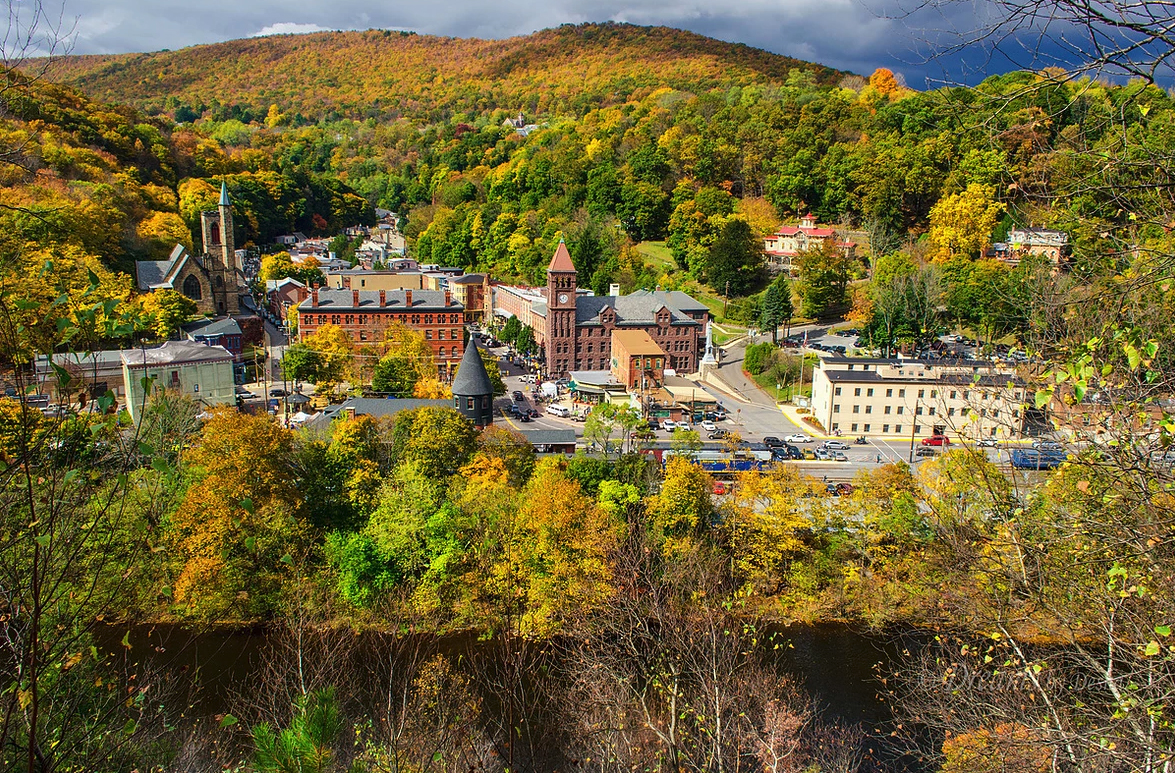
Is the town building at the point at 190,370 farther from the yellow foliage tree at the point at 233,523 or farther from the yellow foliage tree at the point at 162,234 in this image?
the yellow foliage tree at the point at 162,234

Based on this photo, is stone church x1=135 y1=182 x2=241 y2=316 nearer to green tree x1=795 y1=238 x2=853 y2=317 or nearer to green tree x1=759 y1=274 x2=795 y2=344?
green tree x1=759 y1=274 x2=795 y2=344

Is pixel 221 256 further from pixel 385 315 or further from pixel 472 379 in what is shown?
pixel 472 379

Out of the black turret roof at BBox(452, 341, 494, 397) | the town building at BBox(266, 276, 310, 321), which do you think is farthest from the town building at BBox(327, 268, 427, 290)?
the black turret roof at BBox(452, 341, 494, 397)

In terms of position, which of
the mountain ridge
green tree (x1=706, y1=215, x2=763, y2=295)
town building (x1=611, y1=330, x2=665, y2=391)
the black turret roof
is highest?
the mountain ridge

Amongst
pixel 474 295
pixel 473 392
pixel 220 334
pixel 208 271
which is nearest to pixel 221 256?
pixel 208 271

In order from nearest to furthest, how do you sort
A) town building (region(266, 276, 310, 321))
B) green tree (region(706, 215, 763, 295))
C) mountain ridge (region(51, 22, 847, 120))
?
1. green tree (region(706, 215, 763, 295))
2. town building (region(266, 276, 310, 321))
3. mountain ridge (region(51, 22, 847, 120))

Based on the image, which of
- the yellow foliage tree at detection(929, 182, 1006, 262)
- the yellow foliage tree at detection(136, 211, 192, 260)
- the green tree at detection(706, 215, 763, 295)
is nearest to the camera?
the yellow foliage tree at detection(929, 182, 1006, 262)
